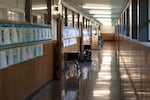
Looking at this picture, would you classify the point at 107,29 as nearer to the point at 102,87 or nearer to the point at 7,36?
the point at 102,87

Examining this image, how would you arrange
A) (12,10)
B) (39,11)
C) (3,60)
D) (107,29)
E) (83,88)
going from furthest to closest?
1. (107,29)
2. (39,11)
3. (83,88)
4. (12,10)
5. (3,60)

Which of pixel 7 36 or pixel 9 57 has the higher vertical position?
pixel 7 36

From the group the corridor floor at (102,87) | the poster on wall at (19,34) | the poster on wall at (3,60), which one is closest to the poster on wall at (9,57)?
the poster on wall at (3,60)

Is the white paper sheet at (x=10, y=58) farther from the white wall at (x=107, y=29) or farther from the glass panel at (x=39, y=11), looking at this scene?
the white wall at (x=107, y=29)

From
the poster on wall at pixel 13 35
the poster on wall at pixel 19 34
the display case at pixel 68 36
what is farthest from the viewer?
the display case at pixel 68 36

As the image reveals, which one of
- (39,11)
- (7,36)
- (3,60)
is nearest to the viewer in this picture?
(3,60)

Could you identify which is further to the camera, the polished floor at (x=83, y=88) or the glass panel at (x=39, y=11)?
the glass panel at (x=39, y=11)

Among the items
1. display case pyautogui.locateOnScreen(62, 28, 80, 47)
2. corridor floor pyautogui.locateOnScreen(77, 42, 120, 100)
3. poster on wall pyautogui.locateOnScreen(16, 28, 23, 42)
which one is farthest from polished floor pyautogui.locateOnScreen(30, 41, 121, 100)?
display case pyautogui.locateOnScreen(62, 28, 80, 47)

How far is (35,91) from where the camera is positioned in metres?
6.51

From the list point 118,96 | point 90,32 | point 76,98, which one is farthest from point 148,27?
point 90,32

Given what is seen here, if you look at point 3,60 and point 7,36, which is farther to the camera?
point 7,36

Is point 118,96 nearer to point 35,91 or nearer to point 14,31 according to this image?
point 35,91

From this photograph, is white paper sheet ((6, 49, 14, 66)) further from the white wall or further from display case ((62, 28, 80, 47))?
the white wall

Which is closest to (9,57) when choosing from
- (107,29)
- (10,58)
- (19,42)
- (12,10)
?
(10,58)
